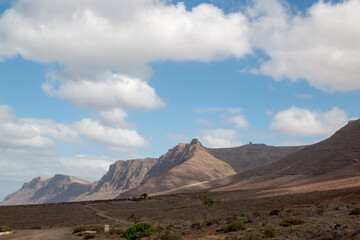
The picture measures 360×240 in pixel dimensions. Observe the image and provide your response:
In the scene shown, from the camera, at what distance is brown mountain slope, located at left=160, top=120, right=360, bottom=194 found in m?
115

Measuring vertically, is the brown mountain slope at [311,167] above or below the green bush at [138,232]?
above

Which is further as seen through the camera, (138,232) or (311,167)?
(311,167)

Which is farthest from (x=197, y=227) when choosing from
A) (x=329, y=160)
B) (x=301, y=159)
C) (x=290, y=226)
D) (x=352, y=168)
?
(x=301, y=159)

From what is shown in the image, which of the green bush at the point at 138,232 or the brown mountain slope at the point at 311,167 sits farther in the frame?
the brown mountain slope at the point at 311,167

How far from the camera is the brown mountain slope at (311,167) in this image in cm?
11469

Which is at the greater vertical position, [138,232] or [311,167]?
[311,167]

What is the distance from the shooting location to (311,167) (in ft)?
435

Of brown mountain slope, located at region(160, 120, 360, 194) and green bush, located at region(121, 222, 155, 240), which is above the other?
brown mountain slope, located at region(160, 120, 360, 194)

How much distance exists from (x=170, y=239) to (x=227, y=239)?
4.30 meters

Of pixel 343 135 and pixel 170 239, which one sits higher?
pixel 343 135

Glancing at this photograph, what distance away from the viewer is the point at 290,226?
67.6ft

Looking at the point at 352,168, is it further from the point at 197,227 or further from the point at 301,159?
the point at 197,227

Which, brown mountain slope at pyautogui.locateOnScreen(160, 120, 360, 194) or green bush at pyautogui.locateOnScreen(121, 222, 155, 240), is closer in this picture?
green bush at pyautogui.locateOnScreen(121, 222, 155, 240)

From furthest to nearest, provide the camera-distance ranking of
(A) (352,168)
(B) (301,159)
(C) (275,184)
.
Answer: (B) (301,159)
(C) (275,184)
(A) (352,168)
